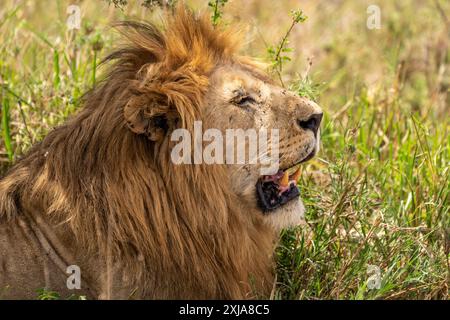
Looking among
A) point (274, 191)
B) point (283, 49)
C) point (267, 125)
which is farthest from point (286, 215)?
point (283, 49)

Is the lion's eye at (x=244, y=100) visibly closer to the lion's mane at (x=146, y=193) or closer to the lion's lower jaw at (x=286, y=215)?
the lion's mane at (x=146, y=193)

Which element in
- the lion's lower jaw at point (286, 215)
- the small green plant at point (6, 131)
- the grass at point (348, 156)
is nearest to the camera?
the lion's lower jaw at point (286, 215)

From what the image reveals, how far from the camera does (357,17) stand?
8.70 meters

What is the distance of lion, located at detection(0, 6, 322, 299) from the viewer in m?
3.43

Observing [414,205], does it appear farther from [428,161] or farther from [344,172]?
[344,172]

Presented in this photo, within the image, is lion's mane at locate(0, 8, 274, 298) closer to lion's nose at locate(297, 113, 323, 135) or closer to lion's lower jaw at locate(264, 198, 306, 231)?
lion's lower jaw at locate(264, 198, 306, 231)

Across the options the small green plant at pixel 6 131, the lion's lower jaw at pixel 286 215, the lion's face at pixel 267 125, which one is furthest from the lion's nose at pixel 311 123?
the small green plant at pixel 6 131

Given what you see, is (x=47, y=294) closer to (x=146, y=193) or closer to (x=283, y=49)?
(x=146, y=193)

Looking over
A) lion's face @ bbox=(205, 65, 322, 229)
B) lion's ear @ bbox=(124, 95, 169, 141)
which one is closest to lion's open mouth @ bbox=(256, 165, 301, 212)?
lion's face @ bbox=(205, 65, 322, 229)

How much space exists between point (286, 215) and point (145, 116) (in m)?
0.68

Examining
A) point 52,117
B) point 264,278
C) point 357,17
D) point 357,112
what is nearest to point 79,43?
point 52,117

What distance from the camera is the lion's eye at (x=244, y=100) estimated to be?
352 cm

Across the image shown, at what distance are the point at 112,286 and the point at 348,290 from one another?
1019mm

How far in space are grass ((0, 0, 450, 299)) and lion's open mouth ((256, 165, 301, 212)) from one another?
0.32m
